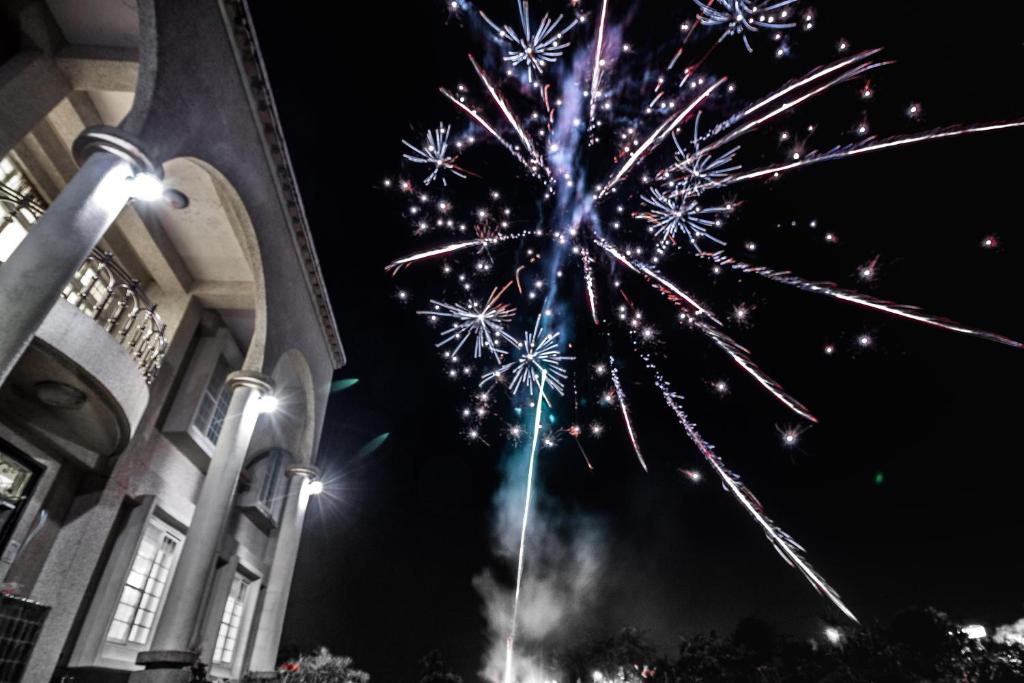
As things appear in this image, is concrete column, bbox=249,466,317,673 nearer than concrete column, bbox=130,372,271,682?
No

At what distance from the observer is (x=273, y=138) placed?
11.6 metres

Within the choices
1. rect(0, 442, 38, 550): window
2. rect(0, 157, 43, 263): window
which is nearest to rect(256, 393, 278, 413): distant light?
rect(0, 442, 38, 550): window

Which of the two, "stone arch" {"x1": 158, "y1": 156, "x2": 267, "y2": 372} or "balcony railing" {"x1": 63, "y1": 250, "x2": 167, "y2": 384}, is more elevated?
"stone arch" {"x1": 158, "y1": 156, "x2": 267, "y2": 372}

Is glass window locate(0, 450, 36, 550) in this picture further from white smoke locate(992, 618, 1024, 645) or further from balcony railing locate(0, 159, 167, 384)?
white smoke locate(992, 618, 1024, 645)

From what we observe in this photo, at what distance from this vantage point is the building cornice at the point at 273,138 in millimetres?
9703

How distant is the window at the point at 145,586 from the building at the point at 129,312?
0.18 ft

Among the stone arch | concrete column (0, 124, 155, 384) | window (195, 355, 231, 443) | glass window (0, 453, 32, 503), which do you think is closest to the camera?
concrete column (0, 124, 155, 384)

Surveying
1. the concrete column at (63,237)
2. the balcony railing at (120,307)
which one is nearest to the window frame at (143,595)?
the balcony railing at (120,307)

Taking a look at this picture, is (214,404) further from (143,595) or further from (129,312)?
(129,312)

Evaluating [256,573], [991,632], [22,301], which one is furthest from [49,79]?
[991,632]

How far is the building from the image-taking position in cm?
692

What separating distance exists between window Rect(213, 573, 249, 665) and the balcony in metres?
6.97

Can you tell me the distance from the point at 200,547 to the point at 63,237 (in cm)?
588

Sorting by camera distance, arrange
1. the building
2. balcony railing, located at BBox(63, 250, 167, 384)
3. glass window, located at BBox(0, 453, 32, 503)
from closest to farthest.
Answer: the building < glass window, located at BBox(0, 453, 32, 503) < balcony railing, located at BBox(63, 250, 167, 384)
